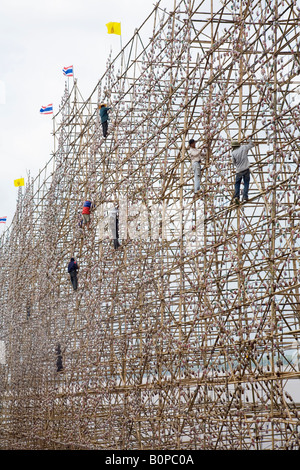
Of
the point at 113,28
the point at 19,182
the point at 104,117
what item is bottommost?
the point at 104,117

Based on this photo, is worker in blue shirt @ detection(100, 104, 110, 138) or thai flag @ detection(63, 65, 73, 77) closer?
worker in blue shirt @ detection(100, 104, 110, 138)

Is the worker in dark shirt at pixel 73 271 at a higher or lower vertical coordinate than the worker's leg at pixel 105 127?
lower

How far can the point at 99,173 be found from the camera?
18219mm

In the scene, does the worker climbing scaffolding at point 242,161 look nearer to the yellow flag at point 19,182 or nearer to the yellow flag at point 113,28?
the yellow flag at point 113,28

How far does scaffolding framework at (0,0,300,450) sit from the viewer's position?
9.17 metres

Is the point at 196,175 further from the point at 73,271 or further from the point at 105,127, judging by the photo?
the point at 73,271

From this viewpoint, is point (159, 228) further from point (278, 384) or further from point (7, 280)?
point (7, 280)

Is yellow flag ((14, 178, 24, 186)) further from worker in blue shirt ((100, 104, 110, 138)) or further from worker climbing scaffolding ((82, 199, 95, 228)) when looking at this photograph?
worker in blue shirt ((100, 104, 110, 138))

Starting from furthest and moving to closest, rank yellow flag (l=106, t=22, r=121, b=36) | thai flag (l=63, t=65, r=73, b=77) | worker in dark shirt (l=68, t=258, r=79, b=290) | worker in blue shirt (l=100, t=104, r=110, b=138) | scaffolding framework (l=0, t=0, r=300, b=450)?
thai flag (l=63, t=65, r=73, b=77)
worker in dark shirt (l=68, t=258, r=79, b=290)
worker in blue shirt (l=100, t=104, r=110, b=138)
yellow flag (l=106, t=22, r=121, b=36)
scaffolding framework (l=0, t=0, r=300, b=450)

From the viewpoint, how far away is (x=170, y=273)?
12102 millimetres

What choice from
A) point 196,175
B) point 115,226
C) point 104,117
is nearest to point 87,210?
point 104,117

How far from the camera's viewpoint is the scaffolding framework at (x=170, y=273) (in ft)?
30.1

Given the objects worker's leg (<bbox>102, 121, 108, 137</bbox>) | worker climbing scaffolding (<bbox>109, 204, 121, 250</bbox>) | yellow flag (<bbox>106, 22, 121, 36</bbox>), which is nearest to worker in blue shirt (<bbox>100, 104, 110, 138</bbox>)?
worker's leg (<bbox>102, 121, 108, 137</bbox>)

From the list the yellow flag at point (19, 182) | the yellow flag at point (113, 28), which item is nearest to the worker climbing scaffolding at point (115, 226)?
the yellow flag at point (113, 28)
